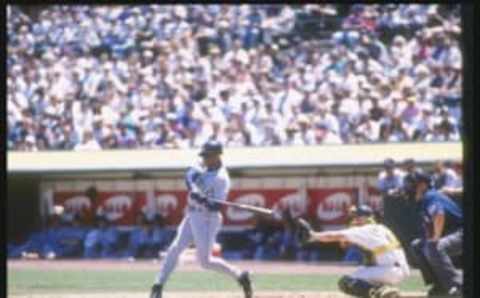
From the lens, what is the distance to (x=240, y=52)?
21141mm

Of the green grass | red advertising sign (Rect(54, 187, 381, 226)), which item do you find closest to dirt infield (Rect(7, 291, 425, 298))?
the green grass

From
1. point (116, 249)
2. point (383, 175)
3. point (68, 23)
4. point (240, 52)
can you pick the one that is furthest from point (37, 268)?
point (68, 23)

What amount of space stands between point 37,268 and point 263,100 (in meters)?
5.29

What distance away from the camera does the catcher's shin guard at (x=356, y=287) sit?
384 inches

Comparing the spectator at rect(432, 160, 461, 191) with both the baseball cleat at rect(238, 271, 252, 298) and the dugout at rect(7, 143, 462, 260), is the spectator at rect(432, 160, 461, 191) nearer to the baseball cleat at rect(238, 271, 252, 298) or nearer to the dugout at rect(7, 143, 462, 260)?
the dugout at rect(7, 143, 462, 260)

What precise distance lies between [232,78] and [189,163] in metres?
2.37

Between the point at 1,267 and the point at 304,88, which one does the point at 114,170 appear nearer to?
the point at 304,88

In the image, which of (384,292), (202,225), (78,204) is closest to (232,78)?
(78,204)

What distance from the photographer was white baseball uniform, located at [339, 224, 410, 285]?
981 cm

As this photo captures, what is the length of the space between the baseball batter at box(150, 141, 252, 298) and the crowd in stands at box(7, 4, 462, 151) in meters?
7.83

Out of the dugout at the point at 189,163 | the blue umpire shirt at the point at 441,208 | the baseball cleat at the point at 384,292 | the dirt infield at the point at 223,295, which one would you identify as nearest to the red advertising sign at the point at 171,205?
the dugout at the point at 189,163

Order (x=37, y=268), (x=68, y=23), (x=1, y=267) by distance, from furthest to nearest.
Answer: (x=68, y=23)
(x=37, y=268)
(x=1, y=267)

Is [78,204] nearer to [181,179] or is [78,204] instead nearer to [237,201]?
[181,179]

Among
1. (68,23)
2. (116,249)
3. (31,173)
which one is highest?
(68,23)
